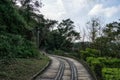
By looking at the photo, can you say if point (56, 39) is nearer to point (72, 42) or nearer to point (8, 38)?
point (72, 42)

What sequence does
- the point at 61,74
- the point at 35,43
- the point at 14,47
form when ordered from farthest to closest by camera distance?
the point at 35,43 → the point at 14,47 → the point at 61,74

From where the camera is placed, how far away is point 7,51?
24219mm

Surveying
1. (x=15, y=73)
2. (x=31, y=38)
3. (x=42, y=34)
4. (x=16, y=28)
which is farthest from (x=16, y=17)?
(x=42, y=34)

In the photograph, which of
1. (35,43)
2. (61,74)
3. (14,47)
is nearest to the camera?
(61,74)

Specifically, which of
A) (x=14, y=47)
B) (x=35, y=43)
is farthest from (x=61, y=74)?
(x=35, y=43)

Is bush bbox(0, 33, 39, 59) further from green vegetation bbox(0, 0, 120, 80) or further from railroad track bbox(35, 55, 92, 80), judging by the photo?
railroad track bbox(35, 55, 92, 80)

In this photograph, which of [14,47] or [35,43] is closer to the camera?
[14,47]

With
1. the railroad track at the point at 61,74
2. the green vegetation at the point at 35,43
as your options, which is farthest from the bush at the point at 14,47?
the railroad track at the point at 61,74

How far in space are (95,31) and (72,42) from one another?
28132mm

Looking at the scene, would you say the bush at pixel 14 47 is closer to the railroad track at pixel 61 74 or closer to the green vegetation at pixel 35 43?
the green vegetation at pixel 35 43

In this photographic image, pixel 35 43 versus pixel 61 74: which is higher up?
pixel 35 43

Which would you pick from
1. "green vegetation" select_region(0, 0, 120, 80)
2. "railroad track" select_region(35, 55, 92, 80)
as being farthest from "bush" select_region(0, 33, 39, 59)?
"railroad track" select_region(35, 55, 92, 80)

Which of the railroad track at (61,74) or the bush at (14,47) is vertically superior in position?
the bush at (14,47)

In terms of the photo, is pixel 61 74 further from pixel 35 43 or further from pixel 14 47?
pixel 35 43
